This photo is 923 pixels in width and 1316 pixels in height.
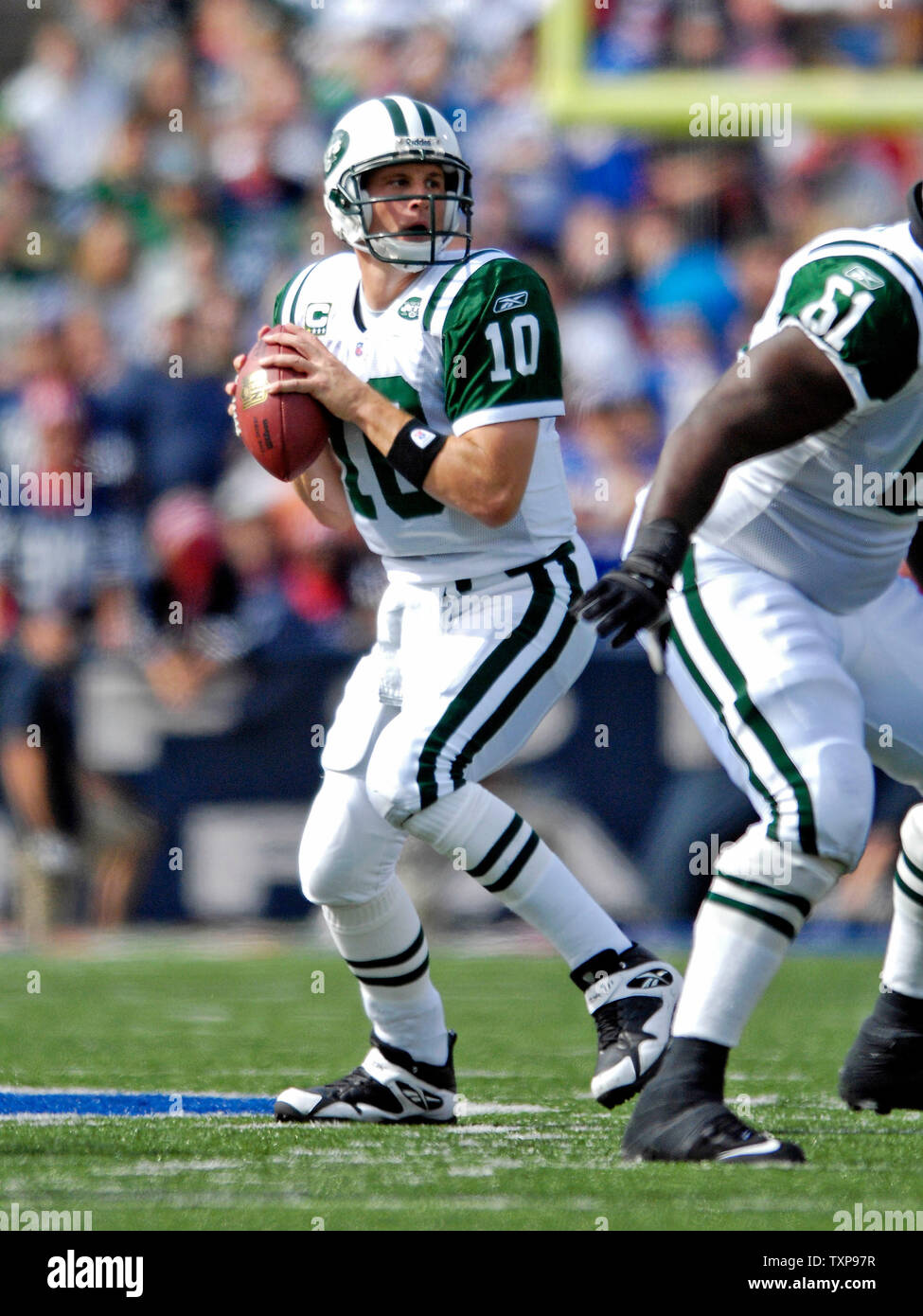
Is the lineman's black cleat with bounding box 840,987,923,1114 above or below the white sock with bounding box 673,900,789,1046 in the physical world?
below

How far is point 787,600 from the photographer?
129 inches

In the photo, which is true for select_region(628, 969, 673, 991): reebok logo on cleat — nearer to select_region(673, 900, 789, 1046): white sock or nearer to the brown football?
select_region(673, 900, 789, 1046): white sock

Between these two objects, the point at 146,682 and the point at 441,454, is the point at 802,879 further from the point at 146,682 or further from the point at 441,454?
the point at 146,682

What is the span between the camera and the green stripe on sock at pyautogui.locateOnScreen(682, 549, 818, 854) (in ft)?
10.0

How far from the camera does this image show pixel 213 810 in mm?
7637

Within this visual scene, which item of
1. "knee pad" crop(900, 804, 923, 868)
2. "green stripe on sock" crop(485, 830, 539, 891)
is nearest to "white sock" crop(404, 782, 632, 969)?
"green stripe on sock" crop(485, 830, 539, 891)

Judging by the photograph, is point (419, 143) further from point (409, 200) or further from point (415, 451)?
point (415, 451)

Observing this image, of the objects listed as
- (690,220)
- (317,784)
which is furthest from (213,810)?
(690,220)

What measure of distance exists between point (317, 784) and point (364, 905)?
389 centimetres

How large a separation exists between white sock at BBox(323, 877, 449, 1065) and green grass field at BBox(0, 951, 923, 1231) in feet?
0.61

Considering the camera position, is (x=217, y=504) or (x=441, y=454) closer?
(x=441, y=454)

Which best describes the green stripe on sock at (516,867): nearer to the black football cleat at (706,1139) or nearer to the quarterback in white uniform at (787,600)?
the quarterback in white uniform at (787,600)

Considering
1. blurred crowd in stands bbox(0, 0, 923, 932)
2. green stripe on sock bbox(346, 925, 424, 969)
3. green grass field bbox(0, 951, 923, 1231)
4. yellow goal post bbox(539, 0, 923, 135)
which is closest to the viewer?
green grass field bbox(0, 951, 923, 1231)

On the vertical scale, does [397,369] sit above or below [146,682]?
above
